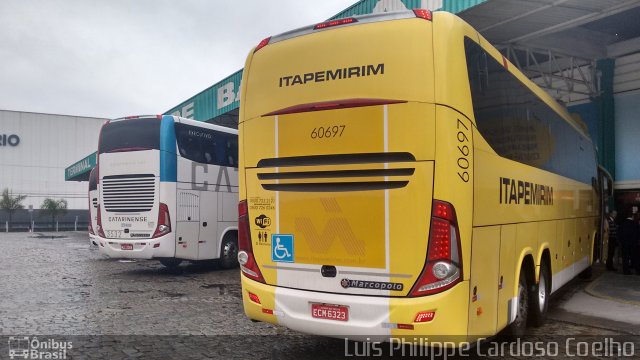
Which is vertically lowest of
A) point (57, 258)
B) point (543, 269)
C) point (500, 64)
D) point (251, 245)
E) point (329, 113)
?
point (57, 258)

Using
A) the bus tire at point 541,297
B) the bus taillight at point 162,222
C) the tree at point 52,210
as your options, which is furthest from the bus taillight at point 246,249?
the tree at point 52,210

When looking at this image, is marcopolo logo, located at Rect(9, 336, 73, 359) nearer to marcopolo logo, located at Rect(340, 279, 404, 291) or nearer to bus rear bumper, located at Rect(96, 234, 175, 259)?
marcopolo logo, located at Rect(340, 279, 404, 291)

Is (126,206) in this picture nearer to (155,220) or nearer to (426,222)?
(155,220)

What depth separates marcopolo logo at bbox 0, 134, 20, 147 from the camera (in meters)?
57.3

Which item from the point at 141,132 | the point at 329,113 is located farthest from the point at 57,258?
the point at 329,113

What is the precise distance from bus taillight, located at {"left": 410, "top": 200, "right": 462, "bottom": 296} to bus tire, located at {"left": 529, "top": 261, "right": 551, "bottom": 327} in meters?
2.70

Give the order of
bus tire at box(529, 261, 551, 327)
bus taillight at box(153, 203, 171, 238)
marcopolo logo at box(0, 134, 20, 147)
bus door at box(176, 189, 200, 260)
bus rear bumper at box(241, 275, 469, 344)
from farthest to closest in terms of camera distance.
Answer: marcopolo logo at box(0, 134, 20, 147) → bus door at box(176, 189, 200, 260) → bus taillight at box(153, 203, 171, 238) → bus tire at box(529, 261, 551, 327) → bus rear bumper at box(241, 275, 469, 344)

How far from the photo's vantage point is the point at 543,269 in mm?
7160

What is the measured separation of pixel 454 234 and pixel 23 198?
60136 mm

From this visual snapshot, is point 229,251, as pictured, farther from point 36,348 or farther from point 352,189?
point 352,189

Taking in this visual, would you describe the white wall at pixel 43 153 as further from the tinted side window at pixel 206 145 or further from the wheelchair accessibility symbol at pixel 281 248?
the wheelchair accessibility symbol at pixel 281 248

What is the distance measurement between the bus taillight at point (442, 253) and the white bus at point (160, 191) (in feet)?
29.8

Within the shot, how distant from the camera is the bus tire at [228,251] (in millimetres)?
13836

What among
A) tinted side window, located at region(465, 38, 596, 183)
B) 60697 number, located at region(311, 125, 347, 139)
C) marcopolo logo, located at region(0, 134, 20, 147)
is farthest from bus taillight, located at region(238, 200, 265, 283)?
marcopolo logo, located at region(0, 134, 20, 147)
